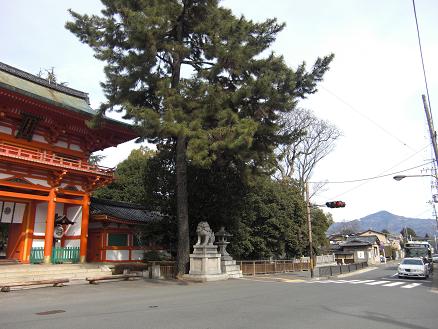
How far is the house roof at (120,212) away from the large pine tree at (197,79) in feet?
20.0

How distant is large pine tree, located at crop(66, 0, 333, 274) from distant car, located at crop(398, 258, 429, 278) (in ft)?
45.0

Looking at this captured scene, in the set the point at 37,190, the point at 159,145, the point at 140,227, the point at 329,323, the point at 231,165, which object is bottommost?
the point at 329,323

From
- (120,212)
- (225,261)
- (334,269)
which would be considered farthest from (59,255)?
(334,269)

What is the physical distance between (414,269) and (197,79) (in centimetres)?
1991

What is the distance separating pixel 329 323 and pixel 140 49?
14203 millimetres

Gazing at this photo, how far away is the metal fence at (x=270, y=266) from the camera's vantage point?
24.3m

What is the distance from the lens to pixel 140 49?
669 inches

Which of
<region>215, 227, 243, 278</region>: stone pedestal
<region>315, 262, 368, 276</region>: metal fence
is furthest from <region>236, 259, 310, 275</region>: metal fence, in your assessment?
<region>315, 262, 368, 276</region>: metal fence

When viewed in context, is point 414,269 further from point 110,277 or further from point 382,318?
point 110,277

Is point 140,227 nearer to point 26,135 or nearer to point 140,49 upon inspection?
point 26,135

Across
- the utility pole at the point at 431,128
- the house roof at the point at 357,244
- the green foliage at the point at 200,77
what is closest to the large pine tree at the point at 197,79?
the green foliage at the point at 200,77

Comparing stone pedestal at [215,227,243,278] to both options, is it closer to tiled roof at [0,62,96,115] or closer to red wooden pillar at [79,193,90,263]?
red wooden pillar at [79,193,90,263]

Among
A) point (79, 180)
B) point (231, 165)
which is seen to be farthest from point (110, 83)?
point (231, 165)

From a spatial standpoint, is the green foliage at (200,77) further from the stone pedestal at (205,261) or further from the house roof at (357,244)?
the house roof at (357,244)
